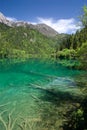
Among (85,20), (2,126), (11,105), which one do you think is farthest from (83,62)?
(2,126)

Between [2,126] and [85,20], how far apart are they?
16744 millimetres

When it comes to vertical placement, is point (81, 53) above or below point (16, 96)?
above

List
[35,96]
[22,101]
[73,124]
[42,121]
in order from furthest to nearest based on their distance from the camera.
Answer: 1. [35,96]
2. [22,101]
3. [42,121]
4. [73,124]

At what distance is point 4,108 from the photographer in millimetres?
27375

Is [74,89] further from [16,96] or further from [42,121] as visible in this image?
[42,121]

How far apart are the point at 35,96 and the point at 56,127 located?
1403 cm

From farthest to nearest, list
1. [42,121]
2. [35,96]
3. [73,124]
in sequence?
1. [35,96]
2. [42,121]
3. [73,124]

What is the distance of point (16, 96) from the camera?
3484 cm

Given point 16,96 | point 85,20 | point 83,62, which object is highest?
point 85,20

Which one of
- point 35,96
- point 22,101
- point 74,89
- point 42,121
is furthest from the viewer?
point 74,89

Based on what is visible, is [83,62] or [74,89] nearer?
[83,62]

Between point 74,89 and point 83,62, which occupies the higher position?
point 83,62

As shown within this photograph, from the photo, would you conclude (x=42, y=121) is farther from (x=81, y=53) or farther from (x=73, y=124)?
(x=81, y=53)

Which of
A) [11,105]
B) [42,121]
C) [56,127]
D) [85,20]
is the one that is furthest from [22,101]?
[85,20]
